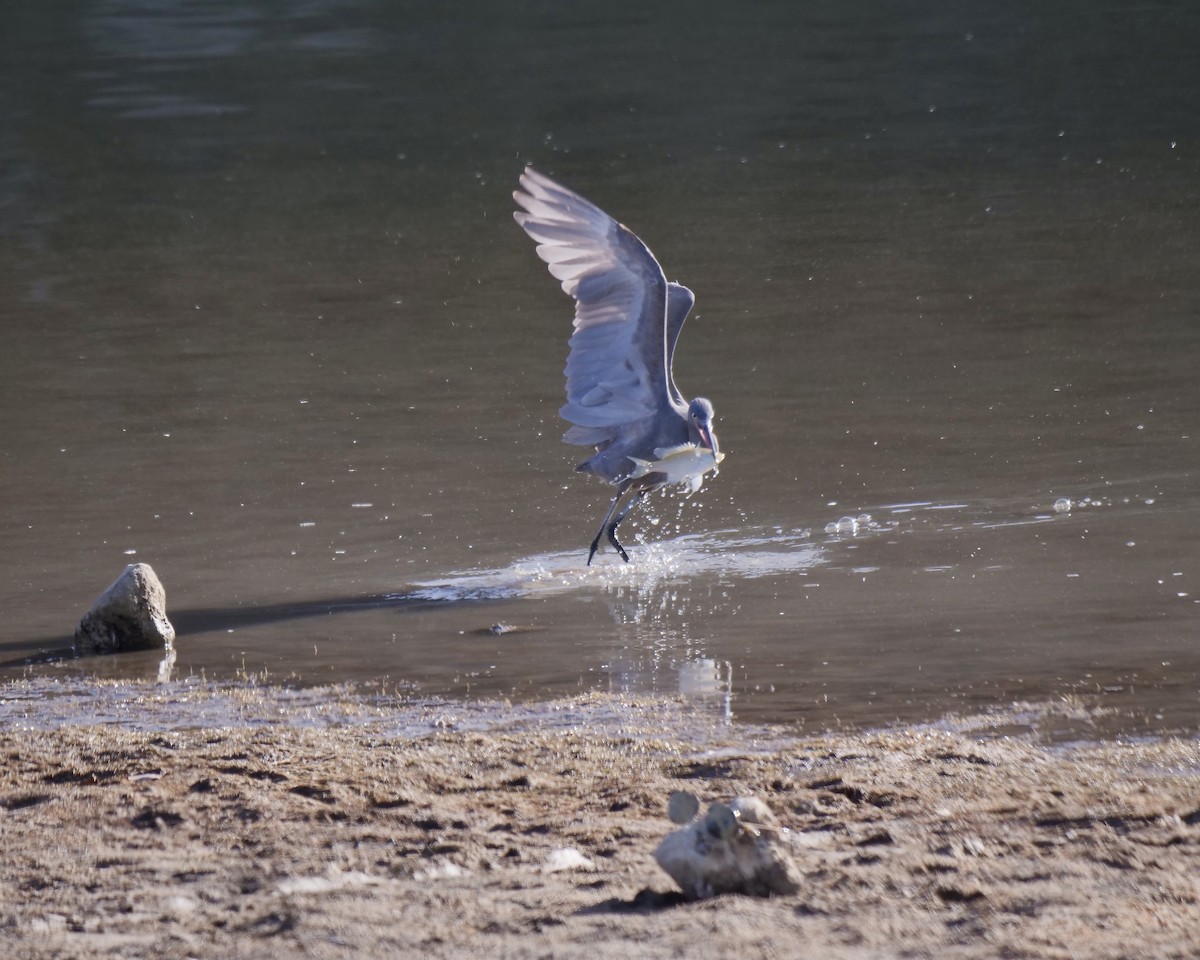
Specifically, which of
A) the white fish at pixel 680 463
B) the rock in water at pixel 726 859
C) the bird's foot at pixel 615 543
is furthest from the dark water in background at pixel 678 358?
the rock in water at pixel 726 859

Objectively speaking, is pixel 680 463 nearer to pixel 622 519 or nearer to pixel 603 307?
pixel 622 519

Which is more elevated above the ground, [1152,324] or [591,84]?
[591,84]

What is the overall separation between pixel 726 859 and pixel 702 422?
13.9 ft

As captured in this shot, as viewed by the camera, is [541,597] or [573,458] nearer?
[541,597]

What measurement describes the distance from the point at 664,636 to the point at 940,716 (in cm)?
143

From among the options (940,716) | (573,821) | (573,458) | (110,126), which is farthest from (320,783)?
(110,126)

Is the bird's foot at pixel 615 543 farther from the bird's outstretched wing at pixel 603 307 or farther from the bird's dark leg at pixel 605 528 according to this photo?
the bird's outstretched wing at pixel 603 307

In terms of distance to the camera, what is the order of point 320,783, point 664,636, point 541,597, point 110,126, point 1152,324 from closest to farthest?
1. point 320,783
2. point 664,636
3. point 541,597
4. point 1152,324
5. point 110,126

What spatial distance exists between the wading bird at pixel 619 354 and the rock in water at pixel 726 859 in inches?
161

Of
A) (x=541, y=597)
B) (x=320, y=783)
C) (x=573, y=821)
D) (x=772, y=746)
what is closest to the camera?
(x=573, y=821)

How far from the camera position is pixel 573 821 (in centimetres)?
404

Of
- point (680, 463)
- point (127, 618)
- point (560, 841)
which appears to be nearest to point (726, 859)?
point (560, 841)

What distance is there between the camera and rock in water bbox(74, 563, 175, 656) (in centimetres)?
614

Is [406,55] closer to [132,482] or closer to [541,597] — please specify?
[132,482]
